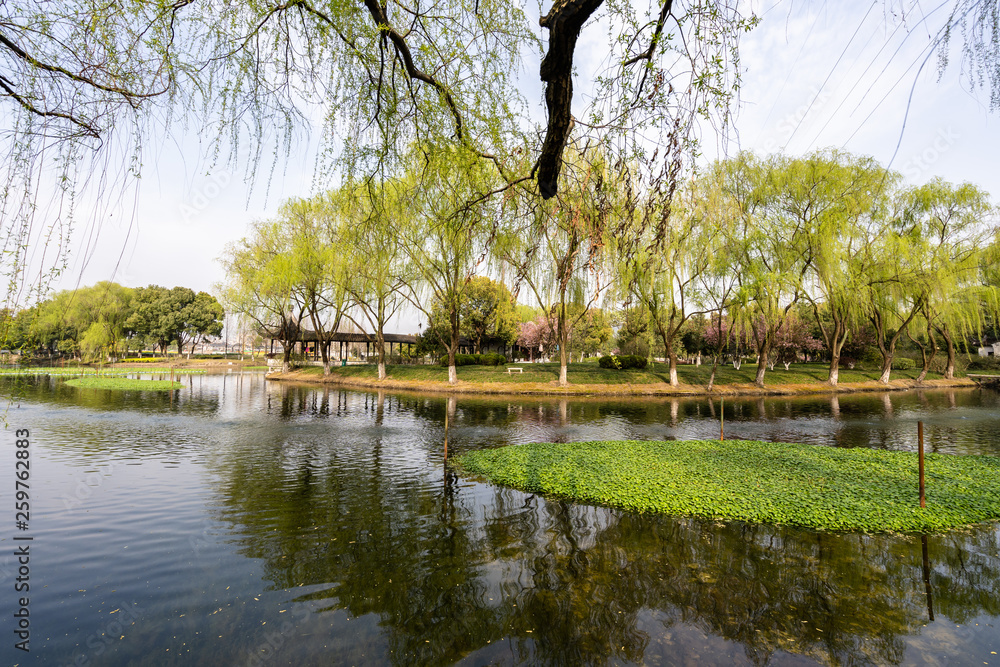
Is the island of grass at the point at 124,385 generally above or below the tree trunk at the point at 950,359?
below

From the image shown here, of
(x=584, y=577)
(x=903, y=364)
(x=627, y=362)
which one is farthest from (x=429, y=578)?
(x=903, y=364)

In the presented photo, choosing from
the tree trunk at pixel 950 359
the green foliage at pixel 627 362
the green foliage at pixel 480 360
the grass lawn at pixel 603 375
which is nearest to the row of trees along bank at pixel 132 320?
the grass lawn at pixel 603 375

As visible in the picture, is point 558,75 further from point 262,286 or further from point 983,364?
point 983,364

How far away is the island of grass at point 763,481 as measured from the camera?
666cm

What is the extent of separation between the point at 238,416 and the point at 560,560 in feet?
51.5

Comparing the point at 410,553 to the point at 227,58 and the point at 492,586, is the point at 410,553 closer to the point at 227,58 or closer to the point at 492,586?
the point at 492,586

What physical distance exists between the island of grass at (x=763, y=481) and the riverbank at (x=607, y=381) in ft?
50.3

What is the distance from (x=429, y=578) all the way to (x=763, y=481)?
263 inches

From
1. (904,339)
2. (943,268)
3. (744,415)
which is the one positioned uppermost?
(943,268)

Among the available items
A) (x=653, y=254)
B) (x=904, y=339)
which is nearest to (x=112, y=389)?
(x=653, y=254)

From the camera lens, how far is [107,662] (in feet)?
11.2

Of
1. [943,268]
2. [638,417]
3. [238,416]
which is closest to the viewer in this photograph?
[238,416]

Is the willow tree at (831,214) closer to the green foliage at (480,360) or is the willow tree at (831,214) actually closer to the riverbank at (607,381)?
the riverbank at (607,381)

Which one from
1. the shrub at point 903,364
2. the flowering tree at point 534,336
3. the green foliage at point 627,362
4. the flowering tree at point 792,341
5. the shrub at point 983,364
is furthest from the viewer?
the flowering tree at point 534,336
